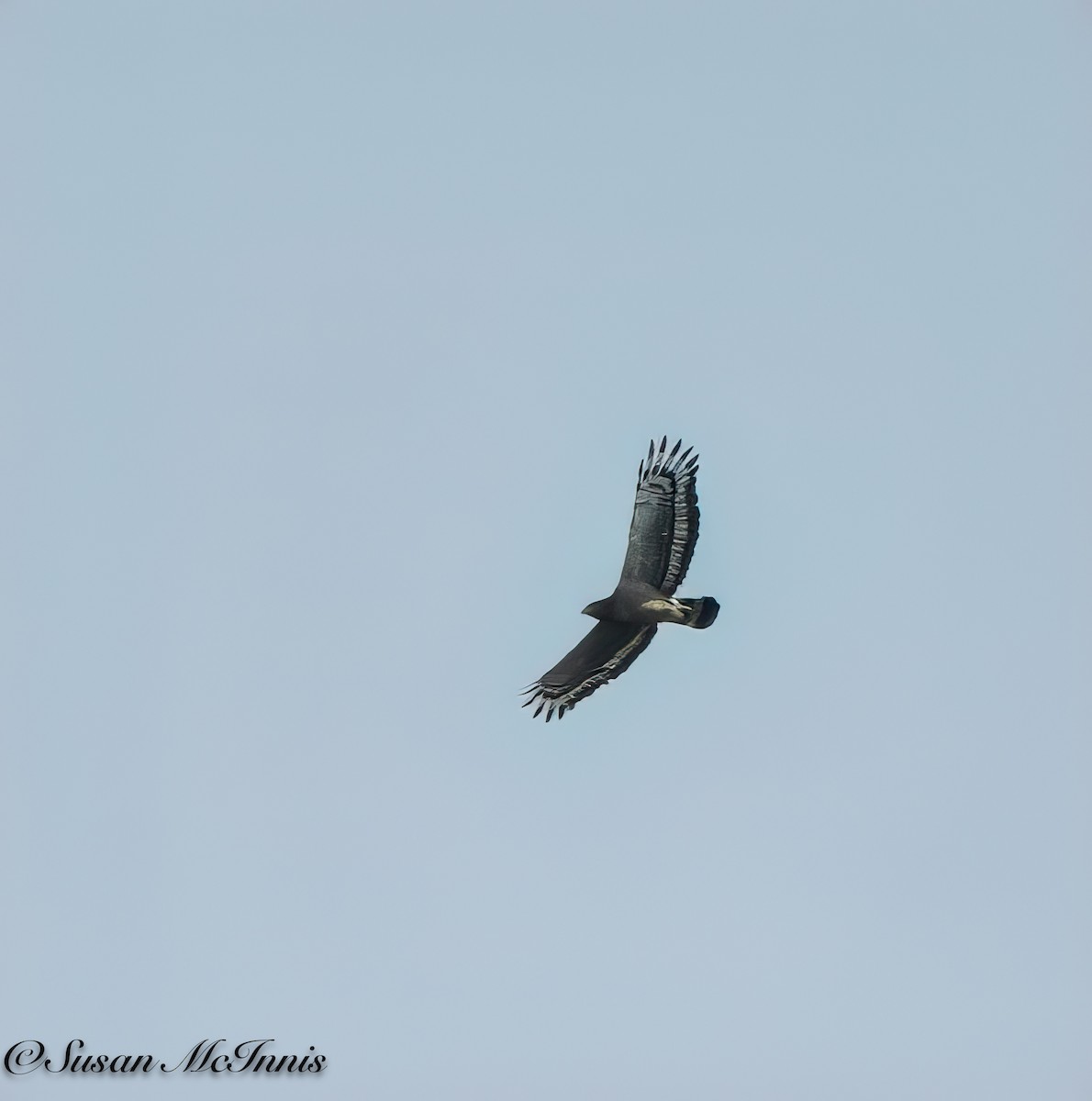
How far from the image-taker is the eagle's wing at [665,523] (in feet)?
84.8

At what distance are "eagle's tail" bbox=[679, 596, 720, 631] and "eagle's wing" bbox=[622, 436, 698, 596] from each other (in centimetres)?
69

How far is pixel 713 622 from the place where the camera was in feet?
82.9

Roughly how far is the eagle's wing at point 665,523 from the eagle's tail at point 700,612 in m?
0.69

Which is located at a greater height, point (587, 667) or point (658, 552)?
point (658, 552)

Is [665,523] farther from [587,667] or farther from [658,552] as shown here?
[587,667]

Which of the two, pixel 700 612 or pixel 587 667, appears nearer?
pixel 700 612

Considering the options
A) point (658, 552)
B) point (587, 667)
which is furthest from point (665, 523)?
point (587, 667)

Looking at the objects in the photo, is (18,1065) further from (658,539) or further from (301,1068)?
(658,539)

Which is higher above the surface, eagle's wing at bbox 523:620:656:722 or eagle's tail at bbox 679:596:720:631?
eagle's tail at bbox 679:596:720:631

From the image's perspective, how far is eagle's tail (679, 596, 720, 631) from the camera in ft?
82.7

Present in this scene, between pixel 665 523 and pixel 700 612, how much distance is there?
76.2 inches

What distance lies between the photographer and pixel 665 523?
2594 cm

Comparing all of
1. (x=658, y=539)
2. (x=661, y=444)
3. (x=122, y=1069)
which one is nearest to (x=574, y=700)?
(x=658, y=539)

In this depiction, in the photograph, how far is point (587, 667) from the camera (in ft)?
88.5
